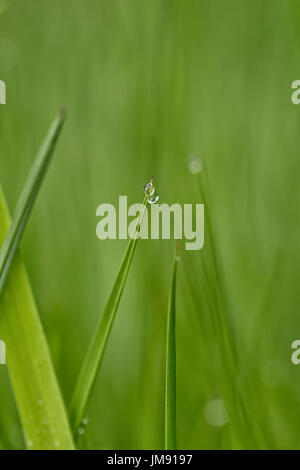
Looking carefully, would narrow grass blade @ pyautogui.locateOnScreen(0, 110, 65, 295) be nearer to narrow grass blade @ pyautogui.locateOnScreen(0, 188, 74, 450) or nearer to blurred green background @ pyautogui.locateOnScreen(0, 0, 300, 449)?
narrow grass blade @ pyautogui.locateOnScreen(0, 188, 74, 450)

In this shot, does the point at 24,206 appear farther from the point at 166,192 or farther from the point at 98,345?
the point at 166,192

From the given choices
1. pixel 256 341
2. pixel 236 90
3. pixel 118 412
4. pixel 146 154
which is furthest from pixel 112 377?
pixel 236 90

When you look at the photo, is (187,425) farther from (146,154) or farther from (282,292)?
(146,154)

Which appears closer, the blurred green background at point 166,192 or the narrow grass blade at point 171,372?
the narrow grass blade at point 171,372

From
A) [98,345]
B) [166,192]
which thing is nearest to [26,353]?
[98,345]

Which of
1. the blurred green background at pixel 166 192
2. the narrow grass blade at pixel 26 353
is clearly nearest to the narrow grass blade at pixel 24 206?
the narrow grass blade at pixel 26 353

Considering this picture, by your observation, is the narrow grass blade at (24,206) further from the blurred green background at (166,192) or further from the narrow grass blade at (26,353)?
the blurred green background at (166,192)
